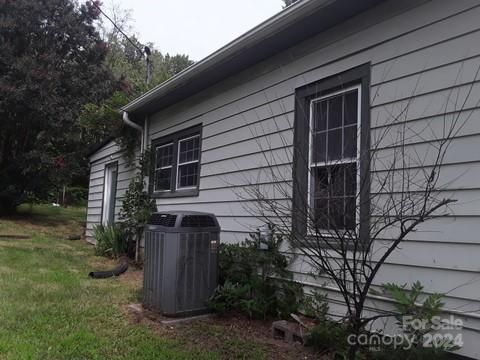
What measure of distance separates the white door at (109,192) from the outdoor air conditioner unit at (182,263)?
6.86m

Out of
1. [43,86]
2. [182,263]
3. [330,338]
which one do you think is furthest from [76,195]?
[330,338]

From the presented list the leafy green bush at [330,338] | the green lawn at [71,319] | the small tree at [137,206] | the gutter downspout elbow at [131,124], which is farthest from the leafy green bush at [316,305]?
the gutter downspout elbow at [131,124]

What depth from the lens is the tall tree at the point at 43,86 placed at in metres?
14.0

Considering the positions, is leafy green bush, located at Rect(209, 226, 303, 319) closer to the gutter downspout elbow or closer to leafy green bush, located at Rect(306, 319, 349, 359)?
leafy green bush, located at Rect(306, 319, 349, 359)

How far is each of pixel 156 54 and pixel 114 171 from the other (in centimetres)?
2783

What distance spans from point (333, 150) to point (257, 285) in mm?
1689

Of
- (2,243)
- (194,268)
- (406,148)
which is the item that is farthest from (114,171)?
(406,148)

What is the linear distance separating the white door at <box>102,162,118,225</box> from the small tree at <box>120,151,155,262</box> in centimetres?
243

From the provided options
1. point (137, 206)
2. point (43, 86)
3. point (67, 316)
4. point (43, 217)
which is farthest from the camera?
point (43, 217)

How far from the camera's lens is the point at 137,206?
28.1 feet

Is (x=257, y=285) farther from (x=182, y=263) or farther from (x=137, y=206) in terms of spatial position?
(x=137, y=206)

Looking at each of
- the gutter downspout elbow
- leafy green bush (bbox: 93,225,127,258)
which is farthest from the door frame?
the gutter downspout elbow

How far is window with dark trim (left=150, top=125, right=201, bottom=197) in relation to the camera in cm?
729

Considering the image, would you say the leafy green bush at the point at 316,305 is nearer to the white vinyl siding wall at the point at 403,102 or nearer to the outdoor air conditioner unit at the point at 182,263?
the white vinyl siding wall at the point at 403,102
